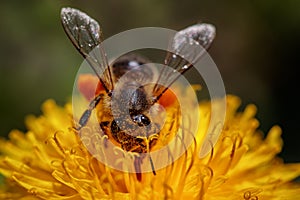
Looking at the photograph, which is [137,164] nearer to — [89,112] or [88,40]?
[89,112]

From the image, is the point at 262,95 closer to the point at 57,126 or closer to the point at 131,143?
the point at 57,126

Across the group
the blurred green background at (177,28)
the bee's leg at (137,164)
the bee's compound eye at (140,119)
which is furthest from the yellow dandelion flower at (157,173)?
the blurred green background at (177,28)

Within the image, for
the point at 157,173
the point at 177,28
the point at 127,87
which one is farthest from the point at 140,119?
the point at 177,28

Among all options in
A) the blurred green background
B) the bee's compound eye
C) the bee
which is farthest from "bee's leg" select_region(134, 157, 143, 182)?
the blurred green background

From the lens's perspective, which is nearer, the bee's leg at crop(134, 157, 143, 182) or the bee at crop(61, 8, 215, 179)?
the bee at crop(61, 8, 215, 179)

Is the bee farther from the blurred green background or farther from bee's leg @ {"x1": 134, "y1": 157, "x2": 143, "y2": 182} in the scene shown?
the blurred green background

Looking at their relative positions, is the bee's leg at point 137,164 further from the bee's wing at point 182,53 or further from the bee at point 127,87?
the bee's wing at point 182,53
